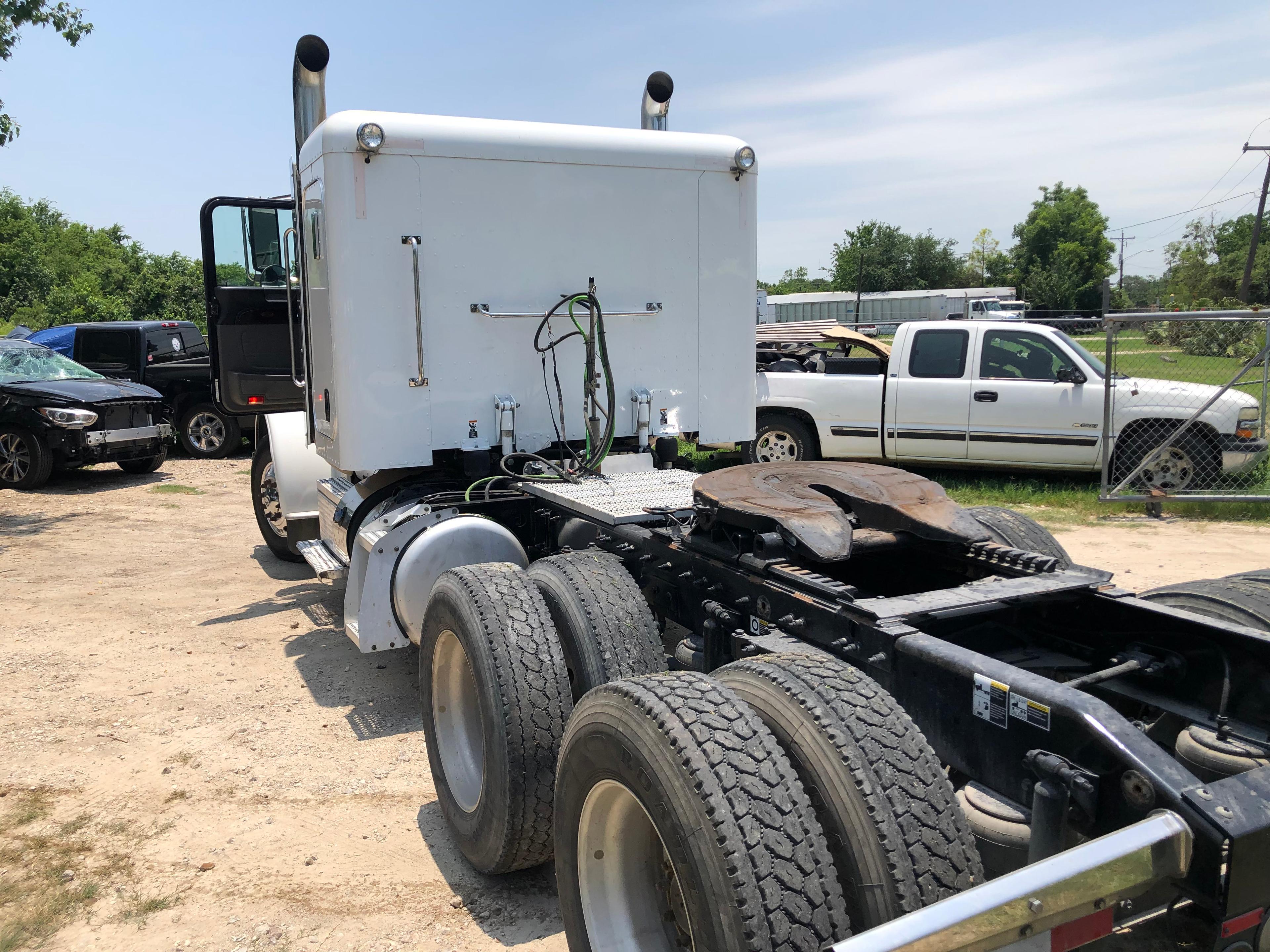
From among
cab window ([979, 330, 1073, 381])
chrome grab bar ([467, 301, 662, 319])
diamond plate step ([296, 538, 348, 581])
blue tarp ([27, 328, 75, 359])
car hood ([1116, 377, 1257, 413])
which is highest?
blue tarp ([27, 328, 75, 359])

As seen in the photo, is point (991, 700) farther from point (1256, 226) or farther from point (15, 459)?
point (1256, 226)

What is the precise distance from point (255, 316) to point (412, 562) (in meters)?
3.19

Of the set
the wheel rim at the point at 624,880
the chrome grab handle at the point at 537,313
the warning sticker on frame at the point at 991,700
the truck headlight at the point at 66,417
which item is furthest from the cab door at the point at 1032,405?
the truck headlight at the point at 66,417

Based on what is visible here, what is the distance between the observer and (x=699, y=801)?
2.11m

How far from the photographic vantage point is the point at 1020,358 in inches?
433

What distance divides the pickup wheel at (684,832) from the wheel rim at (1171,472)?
9279mm

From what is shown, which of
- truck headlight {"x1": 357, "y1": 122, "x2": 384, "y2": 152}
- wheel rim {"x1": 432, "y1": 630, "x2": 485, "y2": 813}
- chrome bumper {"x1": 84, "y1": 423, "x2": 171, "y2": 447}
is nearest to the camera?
wheel rim {"x1": 432, "y1": 630, "x2": 485, "y2": 813}

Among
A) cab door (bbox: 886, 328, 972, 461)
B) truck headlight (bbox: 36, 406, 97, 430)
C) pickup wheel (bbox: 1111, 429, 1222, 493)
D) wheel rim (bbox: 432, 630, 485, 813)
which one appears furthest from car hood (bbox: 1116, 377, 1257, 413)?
truck headlight (bbox: 36, 406, 97, 430)

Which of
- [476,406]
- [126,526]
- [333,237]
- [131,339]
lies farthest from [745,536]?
[131,339]

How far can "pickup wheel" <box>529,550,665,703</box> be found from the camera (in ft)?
11.9

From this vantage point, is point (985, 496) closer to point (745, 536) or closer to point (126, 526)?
point (745, 536)

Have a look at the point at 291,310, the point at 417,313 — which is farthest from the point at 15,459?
the point at 417,313

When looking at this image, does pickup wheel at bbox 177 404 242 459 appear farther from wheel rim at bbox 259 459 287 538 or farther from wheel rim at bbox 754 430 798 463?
wheel rim at bbox 754 430 798 463

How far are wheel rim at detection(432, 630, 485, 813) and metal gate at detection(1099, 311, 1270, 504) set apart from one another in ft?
25.9
